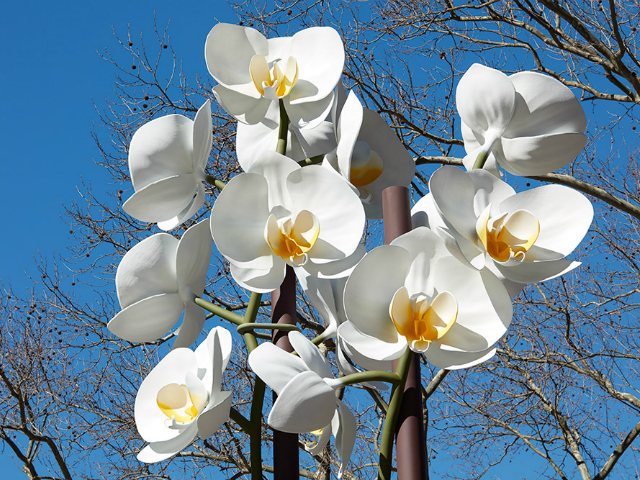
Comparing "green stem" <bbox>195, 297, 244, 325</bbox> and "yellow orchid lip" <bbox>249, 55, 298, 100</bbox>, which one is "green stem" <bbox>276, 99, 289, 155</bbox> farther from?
"green stem" <bbox>195, 297, 244, 325</bbox>

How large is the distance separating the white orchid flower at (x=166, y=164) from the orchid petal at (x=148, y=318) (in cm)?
12

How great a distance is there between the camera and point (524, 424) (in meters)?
4.33

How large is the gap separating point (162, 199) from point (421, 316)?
0.40m

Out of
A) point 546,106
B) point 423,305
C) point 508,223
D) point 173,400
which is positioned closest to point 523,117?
point 546,106

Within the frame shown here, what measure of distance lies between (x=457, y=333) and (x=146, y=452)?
0.36 meters

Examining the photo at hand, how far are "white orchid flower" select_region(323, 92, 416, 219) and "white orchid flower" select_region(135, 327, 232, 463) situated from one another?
9.6 inches

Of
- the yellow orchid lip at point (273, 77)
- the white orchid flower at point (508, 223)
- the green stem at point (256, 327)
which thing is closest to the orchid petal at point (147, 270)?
the green stem at point (256, 327)

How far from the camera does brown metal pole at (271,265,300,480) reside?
71 cm

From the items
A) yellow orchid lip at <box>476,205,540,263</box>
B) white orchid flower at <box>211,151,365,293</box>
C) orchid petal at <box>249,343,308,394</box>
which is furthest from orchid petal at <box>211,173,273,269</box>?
yellow orchid lip at <box>476,205,540,263</box>

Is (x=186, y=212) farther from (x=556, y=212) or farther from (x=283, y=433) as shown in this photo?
(x=556, y=212)

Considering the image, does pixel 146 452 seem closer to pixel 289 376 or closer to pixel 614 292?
pixel 289 376

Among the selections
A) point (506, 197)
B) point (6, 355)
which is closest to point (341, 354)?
point (506, 197)

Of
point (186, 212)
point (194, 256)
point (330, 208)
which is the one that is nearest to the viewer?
point (330, 208)

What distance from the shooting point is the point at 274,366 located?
0.56 metres
